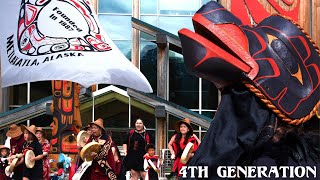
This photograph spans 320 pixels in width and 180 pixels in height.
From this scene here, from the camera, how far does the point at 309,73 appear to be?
13.3 feet

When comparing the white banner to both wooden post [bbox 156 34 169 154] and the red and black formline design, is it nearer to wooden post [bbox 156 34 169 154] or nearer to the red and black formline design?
the red and black formline design

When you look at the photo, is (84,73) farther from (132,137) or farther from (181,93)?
(181,93)

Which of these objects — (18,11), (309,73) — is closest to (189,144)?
(18,11)

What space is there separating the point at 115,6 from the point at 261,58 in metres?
19.9

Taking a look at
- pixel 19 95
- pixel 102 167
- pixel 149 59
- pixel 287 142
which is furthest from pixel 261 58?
pixel 19 95

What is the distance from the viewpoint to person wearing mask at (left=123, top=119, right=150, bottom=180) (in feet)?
47.2

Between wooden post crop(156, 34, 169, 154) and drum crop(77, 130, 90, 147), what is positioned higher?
wooden post crop(156, 34, 169, 154)

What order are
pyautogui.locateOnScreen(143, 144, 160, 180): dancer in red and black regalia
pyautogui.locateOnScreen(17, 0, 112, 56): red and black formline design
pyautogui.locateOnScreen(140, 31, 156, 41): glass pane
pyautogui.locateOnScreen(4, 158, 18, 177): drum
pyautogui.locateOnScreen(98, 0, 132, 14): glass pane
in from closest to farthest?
pyautogui.locateOnScreen(4, 158, 18, 177): drum
pyautogui.locateOnScreen(17, 0, 112, 56): red and black formline design
pyautogui.locateOnScreen(143, 144, 160, 180): dancer in red and black regalia
pyautogui.locateOnScreen(140, 31, 156, 41): glass pane
pyautogui.locateOnScreen(98, 0, 132, 14): glass pane

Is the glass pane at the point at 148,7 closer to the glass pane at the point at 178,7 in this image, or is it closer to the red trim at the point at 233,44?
the glass pane at the point at 178,7

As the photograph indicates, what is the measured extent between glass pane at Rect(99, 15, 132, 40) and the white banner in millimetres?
8017

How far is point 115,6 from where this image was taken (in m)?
23.6

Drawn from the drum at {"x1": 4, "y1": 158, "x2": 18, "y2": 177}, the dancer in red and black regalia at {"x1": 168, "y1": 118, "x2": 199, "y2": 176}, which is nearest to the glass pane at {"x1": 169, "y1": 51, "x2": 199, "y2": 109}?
the dancer in red and black regalia at {"x1": 168, "y1": 118, "x2": 199, "y2": 176}

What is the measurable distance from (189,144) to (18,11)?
4862mm

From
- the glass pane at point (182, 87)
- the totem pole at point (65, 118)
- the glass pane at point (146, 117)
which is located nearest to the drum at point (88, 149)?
the totem pole at point (65, 118)
